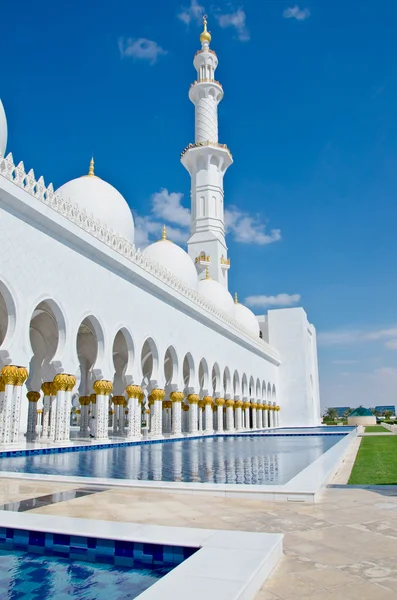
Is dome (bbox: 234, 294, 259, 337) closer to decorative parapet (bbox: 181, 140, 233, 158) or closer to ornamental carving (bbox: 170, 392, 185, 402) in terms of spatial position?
decorative parapet (bbox: 181, 140, 233, 158)

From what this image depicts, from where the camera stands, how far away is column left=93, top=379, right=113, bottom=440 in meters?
11.8

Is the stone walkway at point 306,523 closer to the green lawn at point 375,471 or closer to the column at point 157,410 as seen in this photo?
the green lawn at point 375,471

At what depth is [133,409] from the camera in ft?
44.2

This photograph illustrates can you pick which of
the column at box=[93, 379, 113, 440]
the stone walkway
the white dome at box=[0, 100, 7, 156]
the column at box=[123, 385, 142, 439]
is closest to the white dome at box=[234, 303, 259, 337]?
the column at box=[123, 385, 142, 439]

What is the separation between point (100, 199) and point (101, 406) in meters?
6.47

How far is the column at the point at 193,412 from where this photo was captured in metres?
17.2

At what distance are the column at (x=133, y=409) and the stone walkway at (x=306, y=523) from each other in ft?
26.9

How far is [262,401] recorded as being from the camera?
27781mm

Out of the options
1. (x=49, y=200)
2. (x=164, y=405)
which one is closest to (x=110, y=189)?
(x=49, y=200)

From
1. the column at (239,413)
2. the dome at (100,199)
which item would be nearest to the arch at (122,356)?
the dome at (100,199)

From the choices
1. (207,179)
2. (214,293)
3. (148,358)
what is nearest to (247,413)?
(214,293)

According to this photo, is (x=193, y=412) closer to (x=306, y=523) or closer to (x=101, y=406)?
(x=101, y=406)

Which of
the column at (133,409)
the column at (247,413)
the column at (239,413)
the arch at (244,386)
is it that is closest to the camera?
the column at (133,409)

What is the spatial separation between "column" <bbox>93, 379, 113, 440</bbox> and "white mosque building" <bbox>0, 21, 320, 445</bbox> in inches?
1.0
